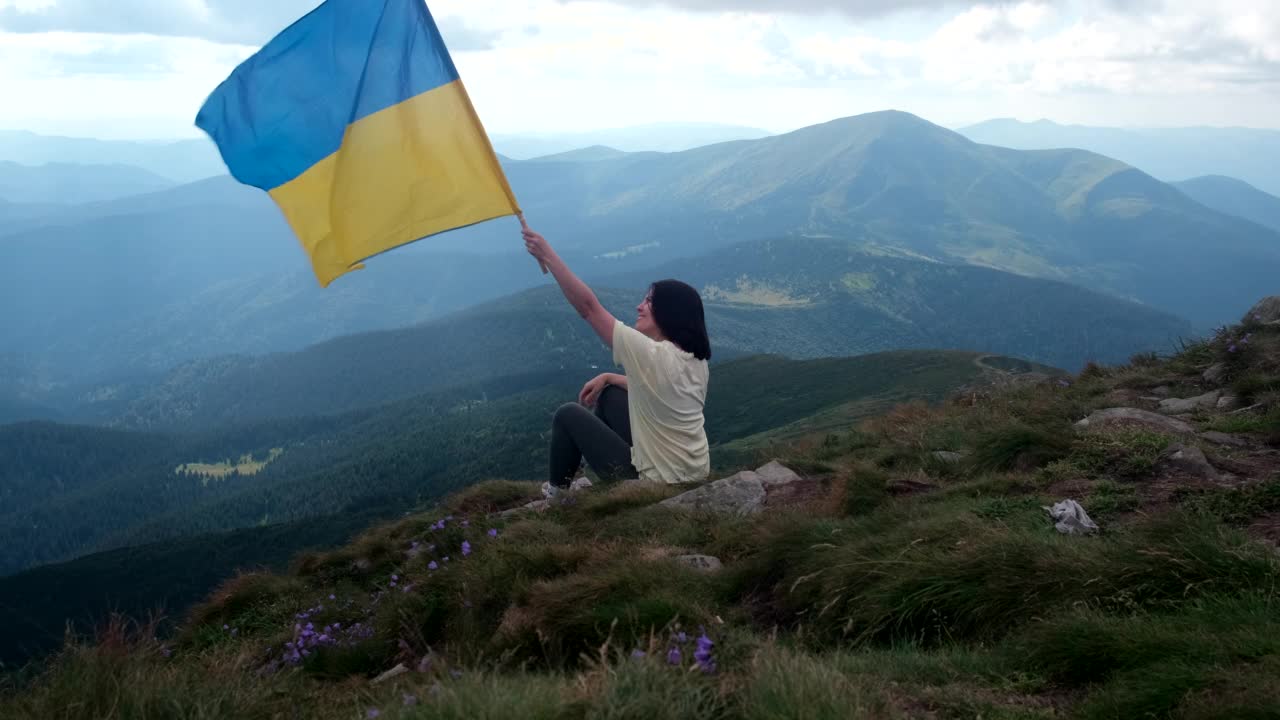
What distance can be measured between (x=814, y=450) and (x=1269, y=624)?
9174 mm

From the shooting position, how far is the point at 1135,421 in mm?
10227

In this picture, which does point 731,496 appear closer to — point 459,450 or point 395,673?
point 395,673

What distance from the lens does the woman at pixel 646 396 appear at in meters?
9.35

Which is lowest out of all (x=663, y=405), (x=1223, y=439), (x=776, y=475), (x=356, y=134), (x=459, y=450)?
(x=459, y=450)

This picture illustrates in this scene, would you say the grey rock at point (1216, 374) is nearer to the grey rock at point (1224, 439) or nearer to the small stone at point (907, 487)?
the grey rock at point (1224, 439)

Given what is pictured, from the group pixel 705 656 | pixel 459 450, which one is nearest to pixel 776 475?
pixel 705 656

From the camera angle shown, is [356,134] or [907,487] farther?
[356,134]

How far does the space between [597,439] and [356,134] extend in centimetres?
457

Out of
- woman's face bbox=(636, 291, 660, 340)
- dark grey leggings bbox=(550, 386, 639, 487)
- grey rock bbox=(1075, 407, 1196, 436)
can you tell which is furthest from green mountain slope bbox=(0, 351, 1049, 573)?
woman's face bbox=(636, 291, 660, 340)

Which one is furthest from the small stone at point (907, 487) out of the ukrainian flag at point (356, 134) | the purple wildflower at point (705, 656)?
the ukrainian flag at point (356, 134)

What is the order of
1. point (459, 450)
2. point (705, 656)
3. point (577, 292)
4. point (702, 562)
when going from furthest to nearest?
point (459, 450)
point (577, 292)
point (702, 562)
point (705, 656)

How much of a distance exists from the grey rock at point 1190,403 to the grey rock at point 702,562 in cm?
767

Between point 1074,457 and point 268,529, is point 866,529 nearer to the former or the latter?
point 1074,457

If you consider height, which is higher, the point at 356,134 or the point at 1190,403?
the point at 356,134
